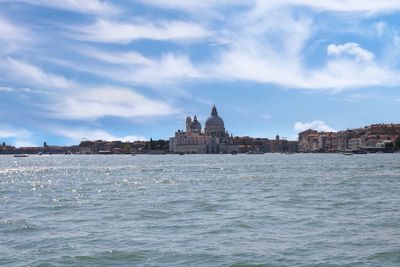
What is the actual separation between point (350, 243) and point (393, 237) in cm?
146

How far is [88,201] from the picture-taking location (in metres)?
27.6

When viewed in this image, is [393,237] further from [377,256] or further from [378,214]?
[378,214]

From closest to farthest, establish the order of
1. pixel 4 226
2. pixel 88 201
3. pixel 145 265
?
1. pixel 145 265
2. pixel 4 226
3. pixel 88 201

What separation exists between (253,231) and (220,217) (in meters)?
3.32

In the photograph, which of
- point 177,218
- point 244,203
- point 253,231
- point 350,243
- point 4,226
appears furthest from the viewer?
point 244,203

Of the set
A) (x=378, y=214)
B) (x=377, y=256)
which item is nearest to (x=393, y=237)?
(x=377, y=256)

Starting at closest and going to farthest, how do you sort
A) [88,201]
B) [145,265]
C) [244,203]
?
[145,265] < [244,203] < [88,201]

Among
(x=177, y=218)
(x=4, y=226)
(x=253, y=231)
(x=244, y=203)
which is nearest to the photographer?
(x=253, y=231)

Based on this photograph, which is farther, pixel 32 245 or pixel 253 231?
pixel 253 231

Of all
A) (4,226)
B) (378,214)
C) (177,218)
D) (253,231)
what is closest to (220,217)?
(177,218)

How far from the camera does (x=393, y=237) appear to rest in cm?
1577

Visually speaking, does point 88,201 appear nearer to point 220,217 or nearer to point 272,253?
point 220,217

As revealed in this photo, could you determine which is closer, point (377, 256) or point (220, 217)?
point (377, 256)

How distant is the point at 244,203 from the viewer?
2531 centimetres
